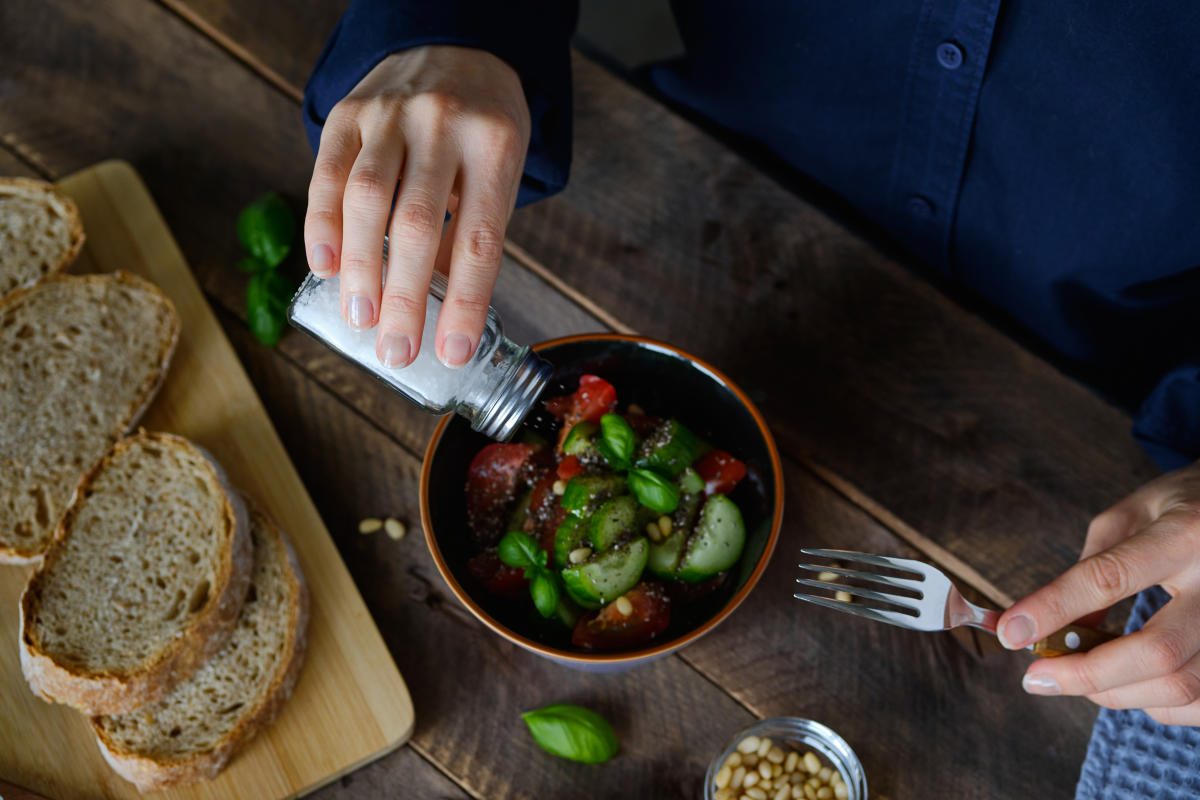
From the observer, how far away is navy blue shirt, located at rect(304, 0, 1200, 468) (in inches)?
43.9

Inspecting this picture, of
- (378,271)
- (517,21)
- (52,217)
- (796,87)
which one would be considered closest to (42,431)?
(52,217)

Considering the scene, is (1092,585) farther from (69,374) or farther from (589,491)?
(69,374)

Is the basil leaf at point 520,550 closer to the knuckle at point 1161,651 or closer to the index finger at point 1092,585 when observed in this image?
the index finger at point 1092,585

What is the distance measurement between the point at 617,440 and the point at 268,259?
0.69 meters

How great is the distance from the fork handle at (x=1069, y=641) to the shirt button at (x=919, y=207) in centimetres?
67

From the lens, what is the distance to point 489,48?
1.13 metres

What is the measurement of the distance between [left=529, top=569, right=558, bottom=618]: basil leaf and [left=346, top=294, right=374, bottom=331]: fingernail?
13.9 inches

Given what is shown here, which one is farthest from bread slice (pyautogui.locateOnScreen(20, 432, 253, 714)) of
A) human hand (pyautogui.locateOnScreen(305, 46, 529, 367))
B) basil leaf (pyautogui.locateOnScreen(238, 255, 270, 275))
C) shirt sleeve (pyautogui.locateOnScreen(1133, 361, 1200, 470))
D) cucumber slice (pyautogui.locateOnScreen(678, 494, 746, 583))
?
shirt sleeve (pyautogui.locateOnScreen(1133, 361, 1200, 470))

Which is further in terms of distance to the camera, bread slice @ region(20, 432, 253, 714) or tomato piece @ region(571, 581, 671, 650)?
bread slice @ region(20, 432, 253, 714)

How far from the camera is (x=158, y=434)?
52.7 inches

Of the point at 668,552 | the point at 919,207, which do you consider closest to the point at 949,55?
the point at 919,207

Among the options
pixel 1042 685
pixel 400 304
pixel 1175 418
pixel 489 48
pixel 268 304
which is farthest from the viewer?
pixel 268 304

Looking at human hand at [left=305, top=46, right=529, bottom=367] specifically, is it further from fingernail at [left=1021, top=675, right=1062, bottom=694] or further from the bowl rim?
fingernail at [left=1021, top=675, right=1062, bottom=694]

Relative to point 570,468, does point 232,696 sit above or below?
below
